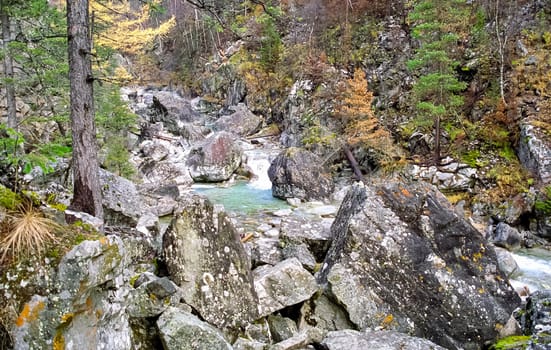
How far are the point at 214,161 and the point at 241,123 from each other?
8.52 meters

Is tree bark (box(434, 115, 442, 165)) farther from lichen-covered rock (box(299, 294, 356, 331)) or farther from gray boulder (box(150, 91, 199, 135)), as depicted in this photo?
gray boulder (box(150, 91, 199, 135))

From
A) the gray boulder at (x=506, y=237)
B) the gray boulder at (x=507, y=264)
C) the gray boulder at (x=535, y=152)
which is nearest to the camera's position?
the gray boulder at (x=507, y=264)

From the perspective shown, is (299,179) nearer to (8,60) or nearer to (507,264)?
(507,264)

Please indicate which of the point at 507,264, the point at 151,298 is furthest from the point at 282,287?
the point at 507,264

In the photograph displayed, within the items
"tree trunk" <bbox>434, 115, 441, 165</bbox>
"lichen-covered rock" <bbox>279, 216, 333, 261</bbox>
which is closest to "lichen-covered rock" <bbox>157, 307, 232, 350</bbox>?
"lichen-covered rock" <bbox>279, 216, 333, 261</bbox>

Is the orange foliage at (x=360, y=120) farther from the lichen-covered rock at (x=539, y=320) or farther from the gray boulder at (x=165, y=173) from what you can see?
the lichen-covered rock at (x=539, y=320)

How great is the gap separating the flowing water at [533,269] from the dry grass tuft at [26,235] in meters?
8.43

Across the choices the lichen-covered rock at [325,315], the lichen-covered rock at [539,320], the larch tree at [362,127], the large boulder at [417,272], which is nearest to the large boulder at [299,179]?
the larch tree at [362,127]

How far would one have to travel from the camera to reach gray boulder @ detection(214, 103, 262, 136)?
77.7 ft

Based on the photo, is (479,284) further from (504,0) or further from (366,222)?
(504,0)

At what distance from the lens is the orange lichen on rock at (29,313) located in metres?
2.47

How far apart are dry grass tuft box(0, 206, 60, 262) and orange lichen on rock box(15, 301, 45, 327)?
0.36m

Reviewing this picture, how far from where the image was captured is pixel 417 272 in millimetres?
5828

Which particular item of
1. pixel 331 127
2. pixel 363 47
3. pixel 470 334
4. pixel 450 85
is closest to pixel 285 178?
pixel 331 127
